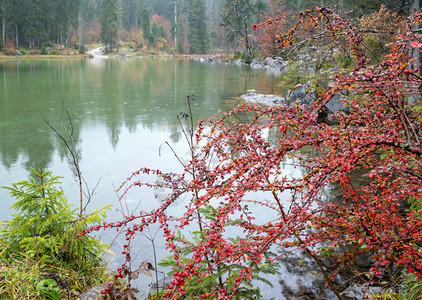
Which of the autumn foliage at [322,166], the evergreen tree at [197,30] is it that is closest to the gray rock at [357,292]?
the autumn foliage at [322,166]

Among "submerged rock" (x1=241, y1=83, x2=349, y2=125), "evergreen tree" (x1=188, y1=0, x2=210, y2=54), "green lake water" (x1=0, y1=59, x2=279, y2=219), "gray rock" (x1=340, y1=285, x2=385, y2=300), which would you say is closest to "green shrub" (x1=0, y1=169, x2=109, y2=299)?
"green lake water" (x1=0, y1=59, x2=279, y2=219)

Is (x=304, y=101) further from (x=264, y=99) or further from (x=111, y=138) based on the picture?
(x=111, y=138)

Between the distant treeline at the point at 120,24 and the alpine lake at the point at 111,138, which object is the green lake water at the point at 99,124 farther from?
the distant treeline at the point at 120,24

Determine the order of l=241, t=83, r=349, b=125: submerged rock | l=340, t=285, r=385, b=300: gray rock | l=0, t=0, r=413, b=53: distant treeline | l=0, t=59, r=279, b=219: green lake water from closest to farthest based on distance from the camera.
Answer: l=340, t=285, r=385, b=300: gray rock
l=0, t=59, r=279, b=219: green lake water
l=241, t=83, r=349, b=125: submerged rock
l=0, t=0, r=413, b=53: distant treeline

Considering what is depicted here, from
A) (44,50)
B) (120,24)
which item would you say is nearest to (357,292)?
(44,50)

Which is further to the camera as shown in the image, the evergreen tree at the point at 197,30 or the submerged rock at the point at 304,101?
the evergreen tree at the point at 197,30

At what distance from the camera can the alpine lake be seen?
4.36m

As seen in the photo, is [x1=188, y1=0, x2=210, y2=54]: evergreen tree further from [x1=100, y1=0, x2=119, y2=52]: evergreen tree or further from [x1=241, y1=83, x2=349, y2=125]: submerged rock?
[x1=241, y1=83, x2=349, y2=125]: submerged rock

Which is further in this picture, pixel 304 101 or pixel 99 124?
pixel 304 101

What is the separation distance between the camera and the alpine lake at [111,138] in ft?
14.3

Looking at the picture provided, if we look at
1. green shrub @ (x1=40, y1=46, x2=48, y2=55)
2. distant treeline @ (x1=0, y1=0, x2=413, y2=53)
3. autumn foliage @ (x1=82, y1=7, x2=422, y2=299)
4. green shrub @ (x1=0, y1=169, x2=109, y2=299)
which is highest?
distant treeline @ (x1=0, y1=0, x2=413, y2=53)

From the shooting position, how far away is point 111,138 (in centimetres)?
930

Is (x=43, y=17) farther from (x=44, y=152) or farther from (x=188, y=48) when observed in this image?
(x=44, y=152)

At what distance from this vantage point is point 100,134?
31.6ft
